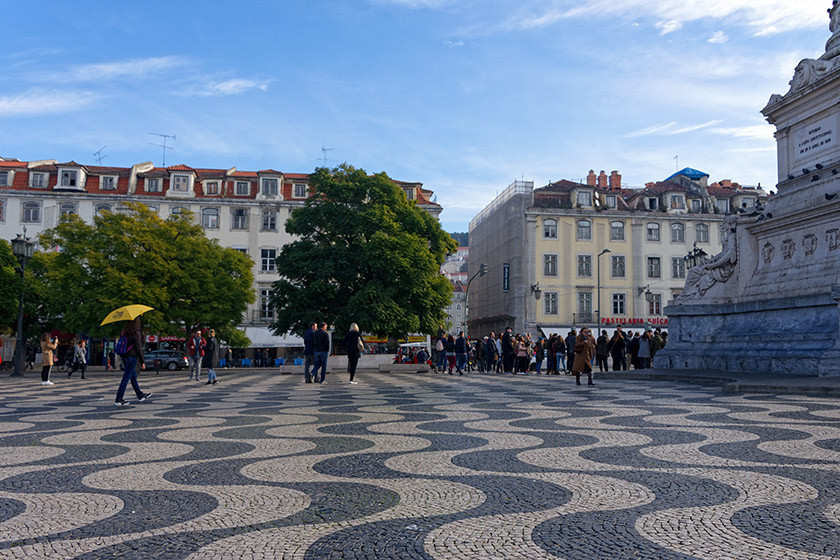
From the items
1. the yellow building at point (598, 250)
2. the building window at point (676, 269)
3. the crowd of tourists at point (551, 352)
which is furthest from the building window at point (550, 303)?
the crowd of tourists at point (551, 352)

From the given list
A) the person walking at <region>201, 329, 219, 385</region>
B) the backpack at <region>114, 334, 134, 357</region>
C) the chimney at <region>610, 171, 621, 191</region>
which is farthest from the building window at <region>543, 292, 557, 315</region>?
the backpack at <region>114, 334, 134, 357</region>

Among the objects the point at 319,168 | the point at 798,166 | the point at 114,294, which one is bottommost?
the point at 114,294

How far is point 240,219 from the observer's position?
56.3 meters

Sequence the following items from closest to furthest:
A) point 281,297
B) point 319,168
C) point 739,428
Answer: point 739,428
point 281,297
point 319,168

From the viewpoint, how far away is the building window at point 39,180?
54.4 m

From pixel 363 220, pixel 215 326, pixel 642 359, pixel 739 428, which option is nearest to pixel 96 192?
pixel 215 326

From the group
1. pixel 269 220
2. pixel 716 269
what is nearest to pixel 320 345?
pixel 716 269

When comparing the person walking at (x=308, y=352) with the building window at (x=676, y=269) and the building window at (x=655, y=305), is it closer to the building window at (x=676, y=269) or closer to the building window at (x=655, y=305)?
the building window at (x=655, y=305)

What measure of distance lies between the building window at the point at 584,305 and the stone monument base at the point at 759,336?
39569mm

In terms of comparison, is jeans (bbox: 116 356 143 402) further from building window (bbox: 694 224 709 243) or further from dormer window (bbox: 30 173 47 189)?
building window (bbox: 694 224 709 243)

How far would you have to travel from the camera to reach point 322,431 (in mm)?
8078

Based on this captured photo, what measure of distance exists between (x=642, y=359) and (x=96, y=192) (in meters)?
44.7

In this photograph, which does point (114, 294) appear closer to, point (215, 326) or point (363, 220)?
point (215, 326)

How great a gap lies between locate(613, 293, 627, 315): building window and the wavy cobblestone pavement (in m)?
52.4
